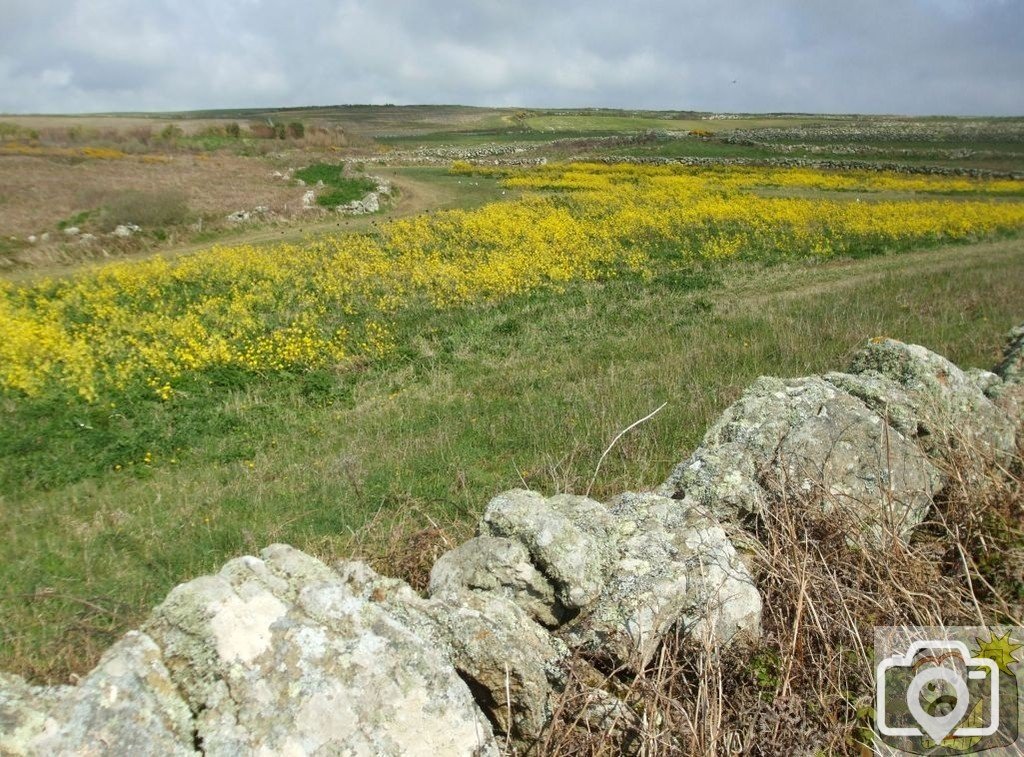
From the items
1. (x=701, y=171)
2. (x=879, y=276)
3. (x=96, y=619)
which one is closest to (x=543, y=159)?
(x=701, y=171)

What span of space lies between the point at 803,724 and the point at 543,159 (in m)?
56.7

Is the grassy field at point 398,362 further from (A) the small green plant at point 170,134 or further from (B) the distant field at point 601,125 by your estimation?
(B) the distant field at point 601,125

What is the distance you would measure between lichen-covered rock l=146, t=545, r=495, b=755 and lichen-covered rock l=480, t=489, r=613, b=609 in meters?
0.79

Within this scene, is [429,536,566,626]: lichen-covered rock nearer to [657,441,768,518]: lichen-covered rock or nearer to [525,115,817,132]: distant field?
[657,441,768,518]: lichen-covered rock

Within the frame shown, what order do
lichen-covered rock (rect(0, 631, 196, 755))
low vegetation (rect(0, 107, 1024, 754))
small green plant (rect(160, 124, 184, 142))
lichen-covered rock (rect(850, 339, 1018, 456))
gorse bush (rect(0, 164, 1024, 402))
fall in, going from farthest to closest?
small green plant (rect(160, 124, 184, 142))
gorse bush (rect(0, 164, 1024, 402))
lichen-covered rock (rect(850, 339, 1018, 456))
low vegetation (rect(0, 107, 1024, 754))
lichen-covered rock (rect(0, 631, 196, 755))

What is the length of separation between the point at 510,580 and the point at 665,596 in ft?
2.32

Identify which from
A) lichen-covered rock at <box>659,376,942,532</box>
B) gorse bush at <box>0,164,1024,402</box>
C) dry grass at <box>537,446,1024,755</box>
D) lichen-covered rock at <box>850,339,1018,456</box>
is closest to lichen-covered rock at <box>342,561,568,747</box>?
dry grass at <box>537,446,1024,755</box>

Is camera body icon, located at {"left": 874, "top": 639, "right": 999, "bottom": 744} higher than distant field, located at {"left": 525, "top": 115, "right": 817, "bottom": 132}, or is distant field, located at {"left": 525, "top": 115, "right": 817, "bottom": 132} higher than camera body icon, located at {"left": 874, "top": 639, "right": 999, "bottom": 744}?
distant field, located at {"left": 525, "top": 115, "right": 817, "bottom": 132}

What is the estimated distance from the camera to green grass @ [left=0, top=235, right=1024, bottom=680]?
18.6 ft

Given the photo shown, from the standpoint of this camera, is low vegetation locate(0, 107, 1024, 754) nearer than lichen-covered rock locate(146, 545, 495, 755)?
No

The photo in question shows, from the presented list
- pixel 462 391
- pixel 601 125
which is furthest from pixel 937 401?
pixel 601 125

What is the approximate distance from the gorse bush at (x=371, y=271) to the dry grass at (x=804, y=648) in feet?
30.9

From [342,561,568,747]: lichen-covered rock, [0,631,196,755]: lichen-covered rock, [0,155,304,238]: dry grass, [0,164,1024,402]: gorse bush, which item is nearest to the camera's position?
[0,631,196,755]: lichen-covered rock

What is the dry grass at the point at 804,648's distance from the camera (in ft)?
9.16
